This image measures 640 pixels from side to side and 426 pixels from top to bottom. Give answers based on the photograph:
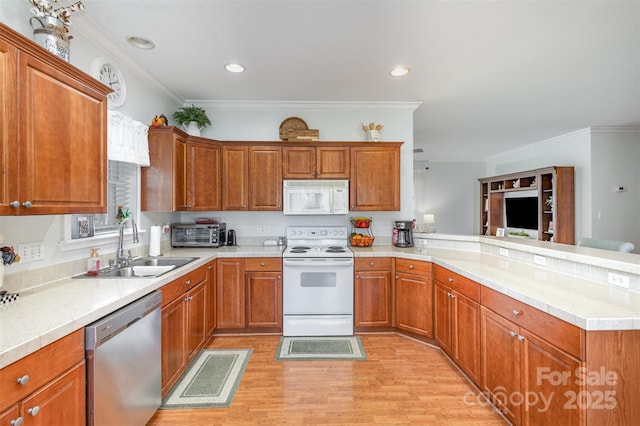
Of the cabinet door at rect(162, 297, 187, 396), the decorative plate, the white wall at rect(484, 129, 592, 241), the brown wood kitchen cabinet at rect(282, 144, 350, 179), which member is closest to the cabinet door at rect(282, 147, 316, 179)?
the brown wood kitchen cabinet at rect(282, 144, 350, 179)

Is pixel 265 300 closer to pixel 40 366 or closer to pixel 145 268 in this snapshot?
pixel 145 268

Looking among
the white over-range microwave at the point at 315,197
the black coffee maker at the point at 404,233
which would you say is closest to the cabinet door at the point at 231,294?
the white over-range microwave at the point at 315,197

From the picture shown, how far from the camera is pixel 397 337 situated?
3.24 metres

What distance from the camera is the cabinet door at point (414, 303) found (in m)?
3.04

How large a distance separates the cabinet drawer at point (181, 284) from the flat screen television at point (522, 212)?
21.0 feet

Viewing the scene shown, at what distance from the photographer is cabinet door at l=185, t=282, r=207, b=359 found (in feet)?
8.30

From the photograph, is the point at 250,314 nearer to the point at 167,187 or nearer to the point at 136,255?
the point at 136,255

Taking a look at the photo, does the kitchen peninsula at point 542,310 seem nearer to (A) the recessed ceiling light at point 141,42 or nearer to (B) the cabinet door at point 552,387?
(B) the cabinet door at point 552,387

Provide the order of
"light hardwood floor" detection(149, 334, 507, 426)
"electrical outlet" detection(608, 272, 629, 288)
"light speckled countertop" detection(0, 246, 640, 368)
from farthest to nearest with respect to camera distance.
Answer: "light hardwood floor" detection(149, 334, 507, 426) → "electrical outlet" detection(608, 272, 629, 288) → "light speckled countertop" detection(0, 246, 640, 368)

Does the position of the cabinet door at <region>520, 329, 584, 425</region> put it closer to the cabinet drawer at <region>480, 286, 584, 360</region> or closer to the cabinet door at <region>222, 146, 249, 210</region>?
the cabinet drawer at <region>480, 286, 584, 360</region>

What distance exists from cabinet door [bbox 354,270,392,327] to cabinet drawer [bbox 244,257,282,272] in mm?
862

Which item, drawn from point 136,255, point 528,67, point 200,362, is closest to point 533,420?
point 200,362

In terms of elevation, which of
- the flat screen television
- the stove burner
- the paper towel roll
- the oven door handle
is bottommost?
the oven door handle

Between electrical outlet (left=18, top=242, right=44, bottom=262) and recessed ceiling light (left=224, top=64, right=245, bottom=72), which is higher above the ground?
recessed ceiling light (left=224, top=64, right=245, bottom=72)
